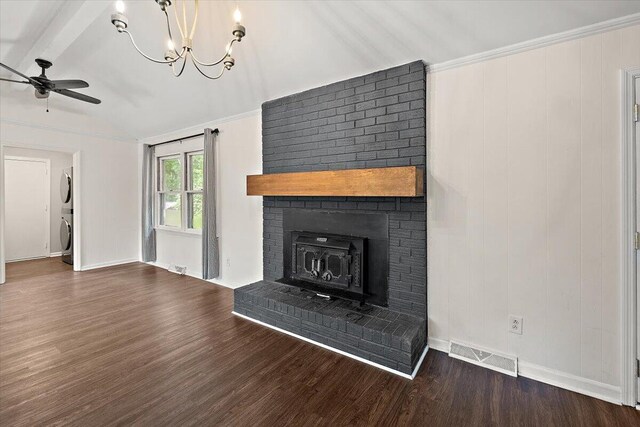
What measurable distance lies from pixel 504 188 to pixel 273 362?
2.25 metres

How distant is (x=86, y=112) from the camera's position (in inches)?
191

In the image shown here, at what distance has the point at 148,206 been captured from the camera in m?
5.34

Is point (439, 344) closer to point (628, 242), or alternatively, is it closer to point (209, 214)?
point (628, 242)

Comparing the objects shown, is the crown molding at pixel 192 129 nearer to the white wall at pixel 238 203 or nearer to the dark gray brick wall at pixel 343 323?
the white wall at pixel 238 203

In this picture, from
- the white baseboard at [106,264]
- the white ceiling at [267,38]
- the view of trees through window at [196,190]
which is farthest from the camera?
the white baseboard at [106,264]

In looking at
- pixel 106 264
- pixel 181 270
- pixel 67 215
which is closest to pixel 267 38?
pixel 181 270

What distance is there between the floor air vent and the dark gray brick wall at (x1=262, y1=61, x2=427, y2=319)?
0.35 m

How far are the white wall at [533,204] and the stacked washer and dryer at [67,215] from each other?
259 inches

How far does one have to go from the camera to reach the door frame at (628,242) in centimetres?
175

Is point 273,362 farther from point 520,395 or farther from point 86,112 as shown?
point 86,112

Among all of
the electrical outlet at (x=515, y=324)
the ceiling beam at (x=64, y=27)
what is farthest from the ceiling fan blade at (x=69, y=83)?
the electrical outlet at (x=515, y=324)

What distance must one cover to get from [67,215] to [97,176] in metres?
1.33

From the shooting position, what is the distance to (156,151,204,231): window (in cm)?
481

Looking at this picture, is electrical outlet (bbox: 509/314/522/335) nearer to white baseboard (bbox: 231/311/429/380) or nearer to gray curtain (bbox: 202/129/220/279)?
white baseboard (bbox: 231/311/429/380)
